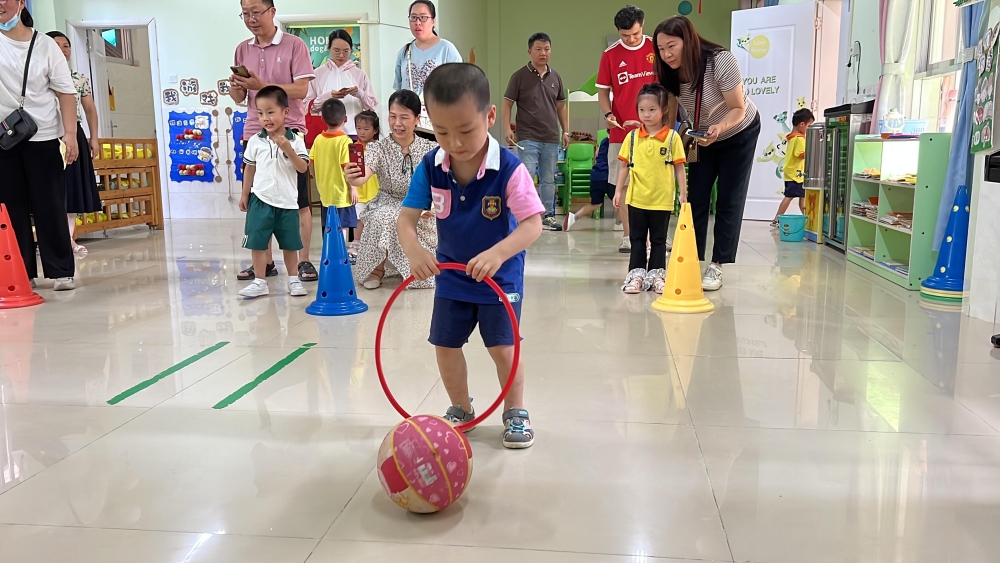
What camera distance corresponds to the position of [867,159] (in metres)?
6.13

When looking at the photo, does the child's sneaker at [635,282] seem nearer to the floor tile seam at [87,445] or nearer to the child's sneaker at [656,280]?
the child's sneaker at [656,280]

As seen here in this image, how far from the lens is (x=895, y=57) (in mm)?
6094

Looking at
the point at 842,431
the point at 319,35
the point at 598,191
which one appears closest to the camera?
the point at 842,431

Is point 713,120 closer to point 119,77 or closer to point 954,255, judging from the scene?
point 954,255

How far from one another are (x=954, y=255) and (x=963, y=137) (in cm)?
64

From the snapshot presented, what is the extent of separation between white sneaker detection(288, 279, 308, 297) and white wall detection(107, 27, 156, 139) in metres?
7.77

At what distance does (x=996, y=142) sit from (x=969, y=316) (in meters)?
0.86

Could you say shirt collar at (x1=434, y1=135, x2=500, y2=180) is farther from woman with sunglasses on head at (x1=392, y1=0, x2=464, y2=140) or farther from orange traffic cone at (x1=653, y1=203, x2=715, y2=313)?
woman with sunglasses on head at (x1=392, y1=0, x2=464, y2=140)

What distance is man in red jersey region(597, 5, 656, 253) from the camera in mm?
5551

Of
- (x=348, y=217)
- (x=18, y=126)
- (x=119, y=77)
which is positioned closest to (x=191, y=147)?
(x=119, y=77)

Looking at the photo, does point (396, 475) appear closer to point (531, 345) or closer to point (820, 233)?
point (531, 345)

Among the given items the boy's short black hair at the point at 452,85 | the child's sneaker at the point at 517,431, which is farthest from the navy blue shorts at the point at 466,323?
the boy's short black hair at the point at 452,85

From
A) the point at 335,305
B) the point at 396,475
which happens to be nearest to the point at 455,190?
the point at 396,475

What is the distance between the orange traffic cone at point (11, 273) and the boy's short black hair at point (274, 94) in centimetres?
153
